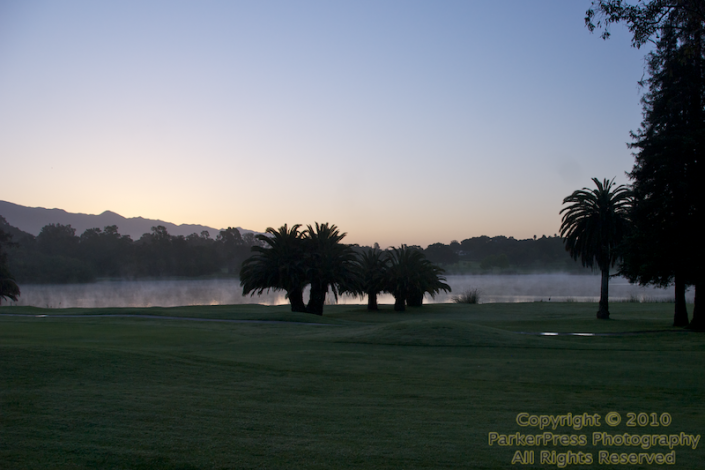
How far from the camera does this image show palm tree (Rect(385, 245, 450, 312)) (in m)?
42.8

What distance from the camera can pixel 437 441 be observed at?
6406 millimetres

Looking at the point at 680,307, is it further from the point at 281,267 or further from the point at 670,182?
the point at 281,267

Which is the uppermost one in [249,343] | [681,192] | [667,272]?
[681,192]

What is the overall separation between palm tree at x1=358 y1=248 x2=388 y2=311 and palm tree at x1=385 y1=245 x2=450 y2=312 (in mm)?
545

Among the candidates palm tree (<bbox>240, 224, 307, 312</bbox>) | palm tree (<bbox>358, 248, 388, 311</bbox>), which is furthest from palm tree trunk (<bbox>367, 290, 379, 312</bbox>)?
palm tree (<bbox>240, 224, 307, 312</bbox>)

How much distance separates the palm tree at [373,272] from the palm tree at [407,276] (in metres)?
0.55

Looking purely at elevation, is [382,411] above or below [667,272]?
below

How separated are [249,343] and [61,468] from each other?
12326mm

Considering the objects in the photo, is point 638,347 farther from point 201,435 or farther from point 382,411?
point 201,435

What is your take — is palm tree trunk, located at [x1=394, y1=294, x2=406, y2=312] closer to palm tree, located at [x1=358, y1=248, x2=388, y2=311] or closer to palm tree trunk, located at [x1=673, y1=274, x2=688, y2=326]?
palm tree, located at [x1=358, y1=248, x2=388, y2=311]

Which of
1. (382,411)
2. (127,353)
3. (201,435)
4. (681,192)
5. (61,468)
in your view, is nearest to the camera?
(61,468)

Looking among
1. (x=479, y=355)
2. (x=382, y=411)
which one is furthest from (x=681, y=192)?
(x=382, y=411)

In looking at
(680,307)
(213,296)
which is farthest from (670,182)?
(213,296)

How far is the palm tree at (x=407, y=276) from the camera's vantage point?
1683 inches
